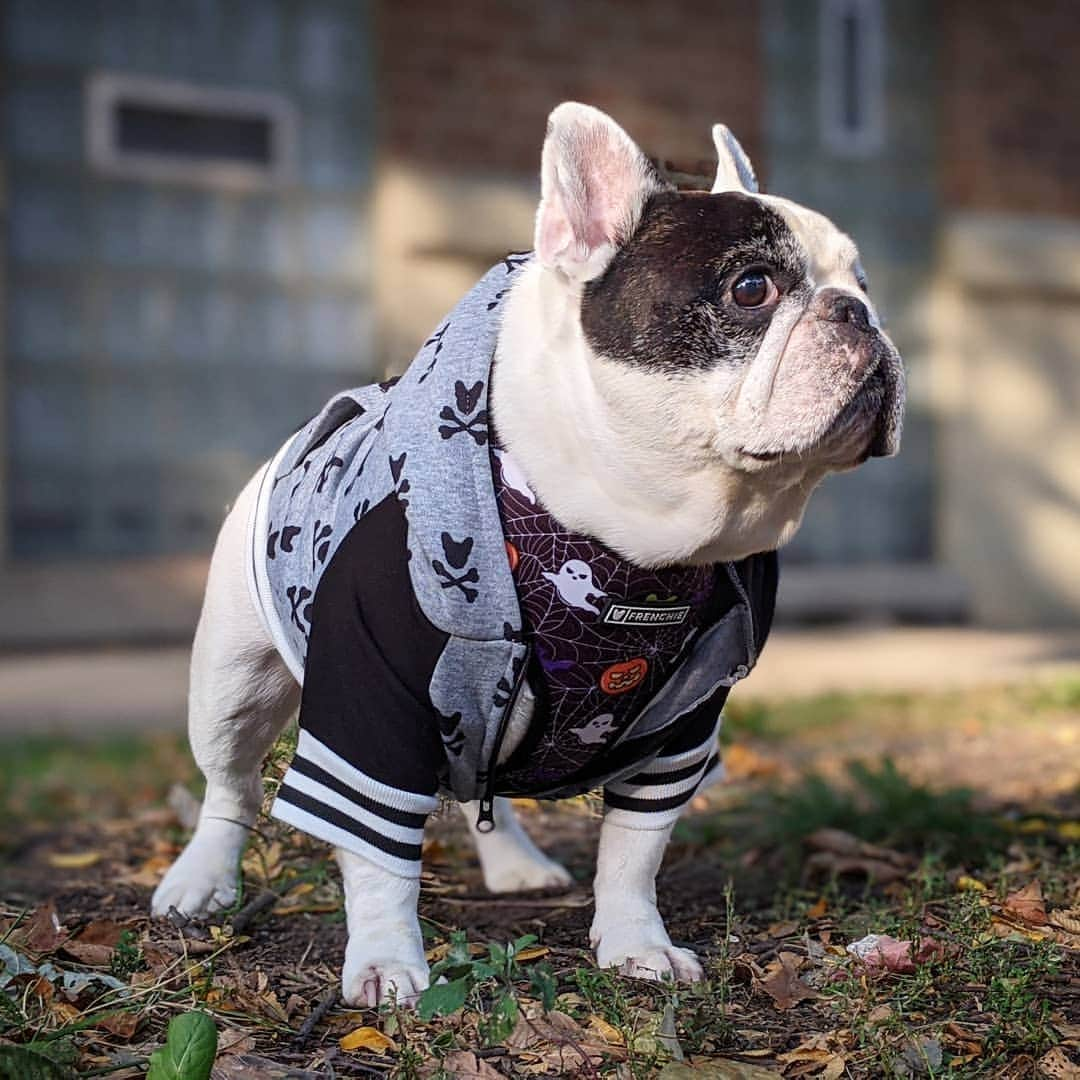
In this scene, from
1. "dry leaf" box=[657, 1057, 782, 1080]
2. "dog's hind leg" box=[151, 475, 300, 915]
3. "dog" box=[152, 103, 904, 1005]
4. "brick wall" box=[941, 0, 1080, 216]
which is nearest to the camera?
"dry leaf" box=[657, 1057, 782, 1080]

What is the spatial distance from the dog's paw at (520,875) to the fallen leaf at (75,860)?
120 centimetres

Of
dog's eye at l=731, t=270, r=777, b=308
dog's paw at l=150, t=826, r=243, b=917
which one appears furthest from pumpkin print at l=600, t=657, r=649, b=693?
dog's paw at l=150, t=826, r=243, b=917

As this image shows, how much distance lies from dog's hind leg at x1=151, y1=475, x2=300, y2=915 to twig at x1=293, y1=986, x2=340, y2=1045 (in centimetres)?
62

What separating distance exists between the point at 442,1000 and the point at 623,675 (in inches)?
23.9

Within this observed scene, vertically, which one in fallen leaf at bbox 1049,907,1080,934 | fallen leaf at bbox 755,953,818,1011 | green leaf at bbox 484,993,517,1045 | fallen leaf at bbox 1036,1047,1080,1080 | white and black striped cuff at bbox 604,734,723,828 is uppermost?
white and black striped cuff at bbox 604,734,723,828

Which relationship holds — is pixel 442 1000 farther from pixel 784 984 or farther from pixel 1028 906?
pixel 1028 906

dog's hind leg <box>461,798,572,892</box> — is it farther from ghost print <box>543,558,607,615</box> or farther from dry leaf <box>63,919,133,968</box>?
ghost print <box>543,558,607,615</box>

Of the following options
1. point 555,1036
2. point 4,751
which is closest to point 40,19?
point 4,751

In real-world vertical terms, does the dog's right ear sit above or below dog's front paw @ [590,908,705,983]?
above

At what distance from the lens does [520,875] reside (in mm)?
3537

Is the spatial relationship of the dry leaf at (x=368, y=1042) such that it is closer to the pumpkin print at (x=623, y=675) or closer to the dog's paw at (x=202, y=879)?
the pumpkin print at (x=623, y=675)

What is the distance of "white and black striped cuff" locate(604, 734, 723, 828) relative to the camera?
2.88m

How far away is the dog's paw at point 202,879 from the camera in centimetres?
320

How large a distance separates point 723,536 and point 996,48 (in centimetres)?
985
